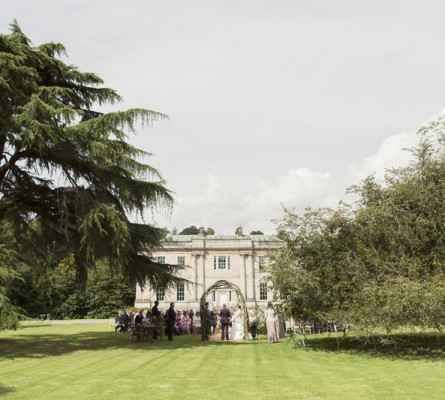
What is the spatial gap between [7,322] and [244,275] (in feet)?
116

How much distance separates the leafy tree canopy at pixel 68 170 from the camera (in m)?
11.4

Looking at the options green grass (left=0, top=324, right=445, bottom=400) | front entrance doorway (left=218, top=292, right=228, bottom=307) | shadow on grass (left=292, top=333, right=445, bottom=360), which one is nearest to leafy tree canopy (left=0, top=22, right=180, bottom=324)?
green grass (left=0, top=324, right=445, bottom=400)

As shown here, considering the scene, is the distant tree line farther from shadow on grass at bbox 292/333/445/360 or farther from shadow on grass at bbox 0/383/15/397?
shadow on grass at bbox 0/383/15/397

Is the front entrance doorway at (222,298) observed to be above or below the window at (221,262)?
below

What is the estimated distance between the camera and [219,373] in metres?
8.09

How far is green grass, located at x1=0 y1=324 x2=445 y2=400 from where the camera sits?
20.6ft

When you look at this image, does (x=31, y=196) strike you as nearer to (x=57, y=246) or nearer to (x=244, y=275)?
(x=57, y=246)

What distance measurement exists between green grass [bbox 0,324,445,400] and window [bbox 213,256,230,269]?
1244 inches

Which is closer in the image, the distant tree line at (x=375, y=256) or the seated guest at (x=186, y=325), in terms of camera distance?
the distant tree line at (x=375, y=256)

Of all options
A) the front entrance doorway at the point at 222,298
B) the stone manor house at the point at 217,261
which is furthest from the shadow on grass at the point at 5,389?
the stone manor house at the point at 217,261

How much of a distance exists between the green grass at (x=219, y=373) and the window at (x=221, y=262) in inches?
1244

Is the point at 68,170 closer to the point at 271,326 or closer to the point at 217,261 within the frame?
the point at 271,326

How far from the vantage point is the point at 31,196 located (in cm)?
1349

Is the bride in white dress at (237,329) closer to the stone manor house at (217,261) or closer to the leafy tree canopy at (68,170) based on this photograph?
the leafy tree canopy at (68,170)
